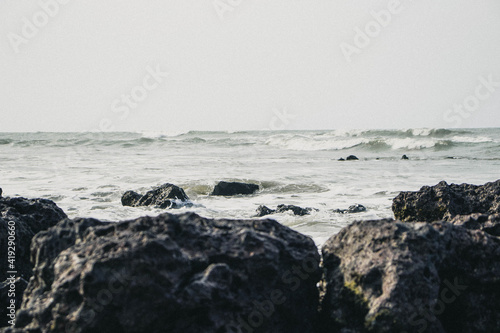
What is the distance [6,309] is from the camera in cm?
284

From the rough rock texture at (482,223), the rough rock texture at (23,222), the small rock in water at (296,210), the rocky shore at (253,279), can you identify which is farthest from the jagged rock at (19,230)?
the small rock in water at (296,210)

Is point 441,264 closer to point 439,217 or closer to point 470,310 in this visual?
point 470,310

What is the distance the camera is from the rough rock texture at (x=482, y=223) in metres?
3.23

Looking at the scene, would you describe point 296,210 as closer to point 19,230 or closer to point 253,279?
point 19,230

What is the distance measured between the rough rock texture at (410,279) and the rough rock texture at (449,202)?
5.61ft

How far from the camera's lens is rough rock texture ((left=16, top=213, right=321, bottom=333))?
6.57ft

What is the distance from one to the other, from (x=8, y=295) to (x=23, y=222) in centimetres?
104

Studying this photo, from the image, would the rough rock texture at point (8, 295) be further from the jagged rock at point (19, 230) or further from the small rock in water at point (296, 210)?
the small rock in water at point (296, 210)

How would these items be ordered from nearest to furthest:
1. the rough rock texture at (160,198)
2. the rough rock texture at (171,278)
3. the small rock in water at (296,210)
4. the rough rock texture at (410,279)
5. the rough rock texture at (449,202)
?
the rough rock texture at (171,278), the rough rock texture at (410,279), the rough rock texture at (449,202), the small rock in water at (296,210), the rough rock texture at (160,198)

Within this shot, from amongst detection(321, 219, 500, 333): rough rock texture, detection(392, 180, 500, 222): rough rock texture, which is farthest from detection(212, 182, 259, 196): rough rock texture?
detection(321, 219, 500, 333): rough rock texture

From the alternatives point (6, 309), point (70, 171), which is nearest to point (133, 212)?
point (6, 309)

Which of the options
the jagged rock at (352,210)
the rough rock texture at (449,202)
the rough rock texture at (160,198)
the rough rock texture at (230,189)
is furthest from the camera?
the rough rock texture at (230,189)

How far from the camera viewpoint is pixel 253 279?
2287 mm

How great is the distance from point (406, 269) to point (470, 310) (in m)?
0.53
